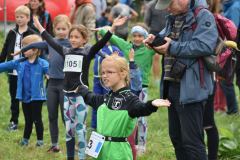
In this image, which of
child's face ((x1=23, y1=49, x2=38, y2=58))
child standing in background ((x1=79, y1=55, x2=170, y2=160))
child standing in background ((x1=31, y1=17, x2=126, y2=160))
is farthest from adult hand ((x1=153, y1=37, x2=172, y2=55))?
child's face ((x1=23, y1=49, x2=38, y2=58))

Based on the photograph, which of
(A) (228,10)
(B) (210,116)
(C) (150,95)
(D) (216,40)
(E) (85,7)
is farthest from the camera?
(C) (150,95)

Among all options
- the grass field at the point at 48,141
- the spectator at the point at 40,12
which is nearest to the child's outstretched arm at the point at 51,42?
the grass field at the point at 48,141

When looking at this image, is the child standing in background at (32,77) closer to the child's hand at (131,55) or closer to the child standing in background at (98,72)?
the child standing in background at (98,72)

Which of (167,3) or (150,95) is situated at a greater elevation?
(167,3)

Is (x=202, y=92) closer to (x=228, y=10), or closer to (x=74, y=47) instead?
(x=74, y=47)

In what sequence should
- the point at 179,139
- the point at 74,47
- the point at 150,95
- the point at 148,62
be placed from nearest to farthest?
1. the point at 179,139
2. the point at 74,47
3. the point at 148,62
4. the point at 150,95

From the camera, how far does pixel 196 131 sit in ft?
19.0

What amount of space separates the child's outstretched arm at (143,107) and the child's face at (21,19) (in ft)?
13.8

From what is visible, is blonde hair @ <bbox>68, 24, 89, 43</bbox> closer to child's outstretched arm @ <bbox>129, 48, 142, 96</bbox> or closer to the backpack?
child's outstretched arm @ <bbox>129, 48, 142, 96</bbox>

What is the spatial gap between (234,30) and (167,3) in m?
0.84

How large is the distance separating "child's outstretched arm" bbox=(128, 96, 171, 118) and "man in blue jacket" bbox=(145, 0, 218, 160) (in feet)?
1.69

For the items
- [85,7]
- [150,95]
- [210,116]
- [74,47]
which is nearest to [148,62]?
[74,47]

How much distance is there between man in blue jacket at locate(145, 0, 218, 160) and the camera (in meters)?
5.59

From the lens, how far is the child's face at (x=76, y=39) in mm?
7283
